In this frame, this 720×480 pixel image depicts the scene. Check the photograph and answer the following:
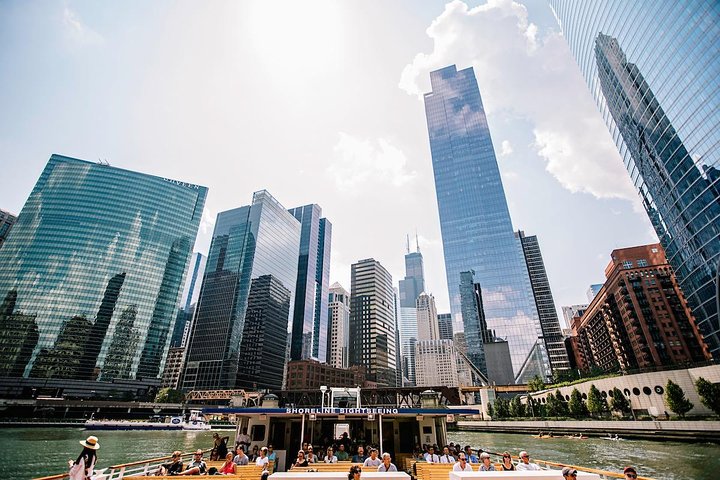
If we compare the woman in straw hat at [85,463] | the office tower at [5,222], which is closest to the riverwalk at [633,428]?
the woman in straw hat at [85,463]

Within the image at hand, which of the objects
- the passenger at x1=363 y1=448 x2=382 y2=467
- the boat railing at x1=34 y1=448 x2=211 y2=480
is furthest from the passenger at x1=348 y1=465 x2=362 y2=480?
the boat railing at x1=34 y1=448 x2=211 y2=480

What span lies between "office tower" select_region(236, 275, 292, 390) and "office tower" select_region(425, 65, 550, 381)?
82.7 m

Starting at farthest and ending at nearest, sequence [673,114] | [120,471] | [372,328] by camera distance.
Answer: [372,328], [673,114], [120,471]

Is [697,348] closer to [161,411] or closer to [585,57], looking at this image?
[585,57]

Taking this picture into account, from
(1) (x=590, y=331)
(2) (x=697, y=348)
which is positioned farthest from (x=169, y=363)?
(2) (x=697, y=348)

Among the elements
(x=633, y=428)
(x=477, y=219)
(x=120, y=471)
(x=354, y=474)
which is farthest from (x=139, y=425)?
(x=477, y=219)

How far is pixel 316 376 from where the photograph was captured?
143250 mm

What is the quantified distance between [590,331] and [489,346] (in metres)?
42.5

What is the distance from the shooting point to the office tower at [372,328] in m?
178

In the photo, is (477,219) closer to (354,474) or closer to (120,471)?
(120,471)

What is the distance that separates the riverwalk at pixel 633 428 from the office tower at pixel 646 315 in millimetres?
33535

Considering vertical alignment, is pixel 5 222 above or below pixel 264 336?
above

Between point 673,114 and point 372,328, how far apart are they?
151 metres

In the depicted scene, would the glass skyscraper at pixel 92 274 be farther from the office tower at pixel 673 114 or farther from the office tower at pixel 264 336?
the office tower at pixel 673 114
